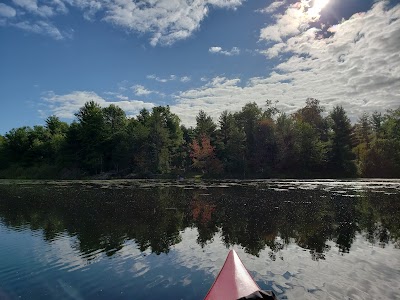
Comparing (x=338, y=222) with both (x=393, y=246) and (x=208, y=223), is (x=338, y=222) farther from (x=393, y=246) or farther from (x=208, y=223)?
(x=208, y=223)

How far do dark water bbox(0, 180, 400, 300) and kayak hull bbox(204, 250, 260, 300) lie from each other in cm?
320

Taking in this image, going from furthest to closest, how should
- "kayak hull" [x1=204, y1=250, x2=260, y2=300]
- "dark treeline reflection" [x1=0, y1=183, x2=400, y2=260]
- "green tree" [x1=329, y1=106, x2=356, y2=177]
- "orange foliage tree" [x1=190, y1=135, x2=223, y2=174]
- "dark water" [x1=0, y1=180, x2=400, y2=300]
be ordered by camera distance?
1. "orange foliage tree" [x1=190, y1=135, x2=223, y2=174]
2. "green tree" [x1=329, y1=106, x2=356, y2=177]
3. "dark treeline reflection" [x1=0, y1=183, x2=400, y2=260]
4. "dark water" [x1=0, y1=180, x2=400, y2=300]
5. "kayak hull" [x1=204, y1=250, x2=260, y2=300]

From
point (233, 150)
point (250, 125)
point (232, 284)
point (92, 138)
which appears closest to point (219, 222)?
point (232, 284)

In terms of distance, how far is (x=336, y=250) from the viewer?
626 inches

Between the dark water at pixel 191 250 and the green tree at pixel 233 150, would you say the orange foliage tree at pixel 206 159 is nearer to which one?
the green tree at pixel 233 150

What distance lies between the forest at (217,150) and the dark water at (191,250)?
60.3 meters

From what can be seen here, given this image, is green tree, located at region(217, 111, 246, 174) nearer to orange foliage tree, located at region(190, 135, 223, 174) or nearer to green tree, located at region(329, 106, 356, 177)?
orange foliage tree, located at region(190, 135, 223, 174)

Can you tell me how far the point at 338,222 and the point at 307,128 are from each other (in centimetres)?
7516

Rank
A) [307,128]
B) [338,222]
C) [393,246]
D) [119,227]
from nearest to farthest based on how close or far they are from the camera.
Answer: [393,246] < [119,227] < [338,222] < [307,128]

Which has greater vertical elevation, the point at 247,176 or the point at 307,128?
the point at 307,128

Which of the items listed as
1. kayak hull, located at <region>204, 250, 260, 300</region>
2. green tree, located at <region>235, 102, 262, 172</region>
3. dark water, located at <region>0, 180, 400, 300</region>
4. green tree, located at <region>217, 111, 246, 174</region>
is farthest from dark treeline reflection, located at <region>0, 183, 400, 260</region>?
green tree, located at <region>235, 102, 262, 172</region>

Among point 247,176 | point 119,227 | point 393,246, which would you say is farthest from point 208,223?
point 247,176

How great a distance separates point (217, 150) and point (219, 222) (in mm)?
70559

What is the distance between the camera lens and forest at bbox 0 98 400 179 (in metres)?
88.0
